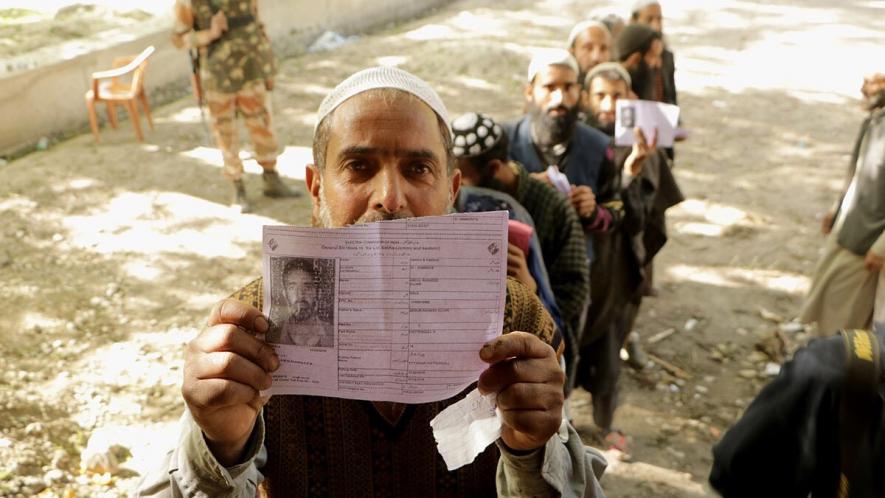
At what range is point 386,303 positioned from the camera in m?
1.21

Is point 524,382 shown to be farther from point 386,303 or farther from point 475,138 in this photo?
point 475,138

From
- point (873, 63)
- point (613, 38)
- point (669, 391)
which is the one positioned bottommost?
Answer: point (669, 391)

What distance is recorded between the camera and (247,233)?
6277 millimetres

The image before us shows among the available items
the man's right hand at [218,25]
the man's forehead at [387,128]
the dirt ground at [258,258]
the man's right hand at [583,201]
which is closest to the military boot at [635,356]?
the dirt ground at [258,258]

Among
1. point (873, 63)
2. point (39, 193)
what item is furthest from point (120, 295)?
point (873, 63)

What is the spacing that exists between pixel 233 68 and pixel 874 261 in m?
5.05

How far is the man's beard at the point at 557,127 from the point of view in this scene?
11.8 ft

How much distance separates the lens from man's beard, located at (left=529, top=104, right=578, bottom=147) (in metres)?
3.60

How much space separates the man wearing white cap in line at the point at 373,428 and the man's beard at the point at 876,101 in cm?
315

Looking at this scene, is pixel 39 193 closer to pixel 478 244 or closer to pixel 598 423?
pixel 598 423

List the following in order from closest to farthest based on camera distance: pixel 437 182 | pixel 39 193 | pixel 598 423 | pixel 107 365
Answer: pixel 437 182 < pixel 598 423 < pixel 107 365 < pixel 39 193

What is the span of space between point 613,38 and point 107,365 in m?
4.21

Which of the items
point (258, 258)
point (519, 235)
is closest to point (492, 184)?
point (519, 235)

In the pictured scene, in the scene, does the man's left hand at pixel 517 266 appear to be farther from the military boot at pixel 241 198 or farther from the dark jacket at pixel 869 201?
the military boot at pixel 241 198
